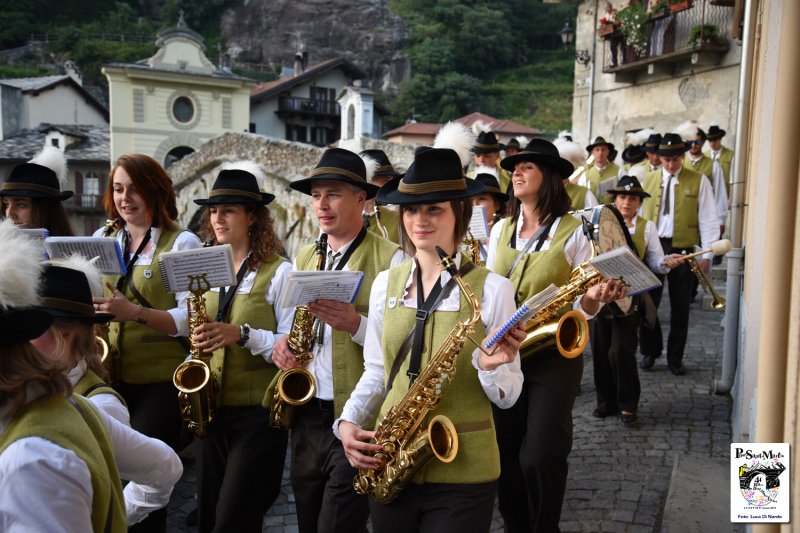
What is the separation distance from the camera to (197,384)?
4219 mm

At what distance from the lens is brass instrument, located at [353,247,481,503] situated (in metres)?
3.01

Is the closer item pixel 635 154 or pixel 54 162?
pixel 54 162

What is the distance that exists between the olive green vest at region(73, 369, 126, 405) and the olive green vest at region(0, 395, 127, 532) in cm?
55

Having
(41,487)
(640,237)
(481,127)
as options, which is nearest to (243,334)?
(41,487)

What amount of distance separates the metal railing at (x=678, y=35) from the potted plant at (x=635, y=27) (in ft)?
0.27

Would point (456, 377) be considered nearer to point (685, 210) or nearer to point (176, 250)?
point (176, 250)

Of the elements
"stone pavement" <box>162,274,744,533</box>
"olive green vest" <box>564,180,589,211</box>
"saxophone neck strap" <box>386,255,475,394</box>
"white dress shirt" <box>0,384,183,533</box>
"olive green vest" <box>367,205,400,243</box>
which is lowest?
"stone pavement" <box>162,274,744,533</box>

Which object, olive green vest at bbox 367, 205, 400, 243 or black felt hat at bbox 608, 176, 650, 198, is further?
black felt hat at bbox 608, 176, 650, 198

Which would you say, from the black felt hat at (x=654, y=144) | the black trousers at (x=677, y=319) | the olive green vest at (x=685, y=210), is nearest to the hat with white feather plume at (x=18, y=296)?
the black trousers at (x=677, y=319)

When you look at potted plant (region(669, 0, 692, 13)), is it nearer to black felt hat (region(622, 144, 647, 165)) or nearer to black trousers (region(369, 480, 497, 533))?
black felt hat (region(622, 144, 647, 165))

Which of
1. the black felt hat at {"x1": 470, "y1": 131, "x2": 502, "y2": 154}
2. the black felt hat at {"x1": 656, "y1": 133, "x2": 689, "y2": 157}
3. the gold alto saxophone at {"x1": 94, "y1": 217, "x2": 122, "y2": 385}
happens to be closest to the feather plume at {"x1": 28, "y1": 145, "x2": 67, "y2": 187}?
the gold alto saxophone at {"x1": 94, "y1": 217, "x2": 122, "y2": 385}

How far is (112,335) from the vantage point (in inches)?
186

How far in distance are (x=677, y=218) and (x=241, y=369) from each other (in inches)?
271

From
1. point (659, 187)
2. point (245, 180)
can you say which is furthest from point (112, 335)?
point (659, 187)
